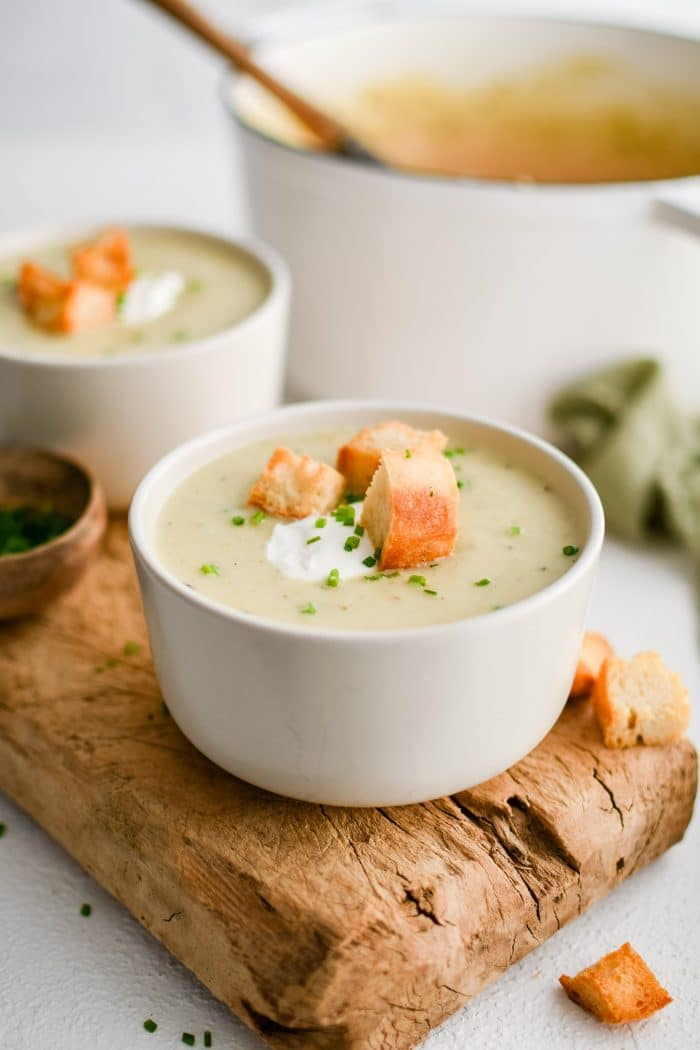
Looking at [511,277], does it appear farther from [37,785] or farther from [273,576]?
[37,785]

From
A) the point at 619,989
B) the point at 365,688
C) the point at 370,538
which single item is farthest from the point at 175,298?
the point at 619,989

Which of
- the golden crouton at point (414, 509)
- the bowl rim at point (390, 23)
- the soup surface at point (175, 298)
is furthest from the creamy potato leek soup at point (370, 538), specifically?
the bowl rim at point (390, 23)

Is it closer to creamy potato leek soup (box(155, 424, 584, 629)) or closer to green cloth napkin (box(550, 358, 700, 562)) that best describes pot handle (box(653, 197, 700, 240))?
green cloth napkin (box(550, 358, 700, 562))

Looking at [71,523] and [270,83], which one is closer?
[71,523]

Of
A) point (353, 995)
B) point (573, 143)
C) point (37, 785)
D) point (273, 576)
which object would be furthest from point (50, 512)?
point (573, 143)

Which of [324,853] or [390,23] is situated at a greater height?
[390,23]

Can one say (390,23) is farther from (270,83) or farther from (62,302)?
(62,302)

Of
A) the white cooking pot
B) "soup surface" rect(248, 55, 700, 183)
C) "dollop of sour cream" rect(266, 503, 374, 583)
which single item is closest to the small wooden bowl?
"dollop of sour cream" rect(266, 503, 374, 583)
